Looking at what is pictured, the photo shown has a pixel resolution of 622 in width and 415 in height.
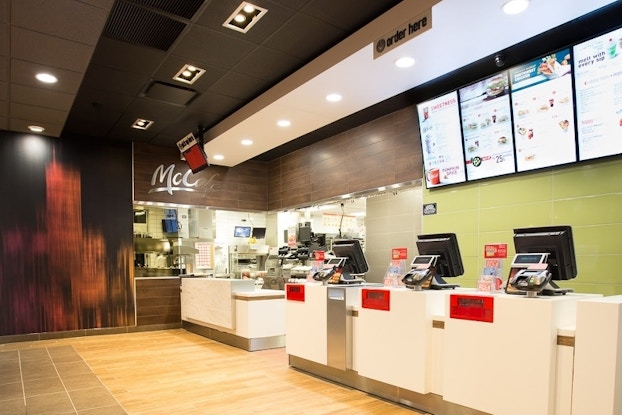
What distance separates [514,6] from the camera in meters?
3.10

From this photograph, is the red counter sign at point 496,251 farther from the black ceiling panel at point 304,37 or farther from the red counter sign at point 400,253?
the black ceiling panel at point 304,37

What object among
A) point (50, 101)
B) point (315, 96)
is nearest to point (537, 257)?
point (315, 96)

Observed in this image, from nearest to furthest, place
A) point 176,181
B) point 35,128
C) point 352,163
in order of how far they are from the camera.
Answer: point 35,128, point 352,163, point 176,181

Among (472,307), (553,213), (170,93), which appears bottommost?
(472,307)

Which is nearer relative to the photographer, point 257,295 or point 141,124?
point 257,295

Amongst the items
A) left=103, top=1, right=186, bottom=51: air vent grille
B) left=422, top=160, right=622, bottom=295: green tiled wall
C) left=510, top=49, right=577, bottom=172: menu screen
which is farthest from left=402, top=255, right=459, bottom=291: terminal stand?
left=103, top=1, right=186, bottom=51: air vent grille

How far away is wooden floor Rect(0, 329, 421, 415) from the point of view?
11.9 feet

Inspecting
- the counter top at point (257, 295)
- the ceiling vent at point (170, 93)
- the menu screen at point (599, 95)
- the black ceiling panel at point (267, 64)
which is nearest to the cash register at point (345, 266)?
the counter top at point (257, 295)

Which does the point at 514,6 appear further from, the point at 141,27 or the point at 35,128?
the point at 35,128

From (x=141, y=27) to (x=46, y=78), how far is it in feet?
4.94

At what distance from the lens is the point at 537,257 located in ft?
9.73

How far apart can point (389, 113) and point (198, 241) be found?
4625 millimetres

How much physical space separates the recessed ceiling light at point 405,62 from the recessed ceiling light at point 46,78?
12.0 feet

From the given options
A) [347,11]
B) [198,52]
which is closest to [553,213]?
[347,11]
